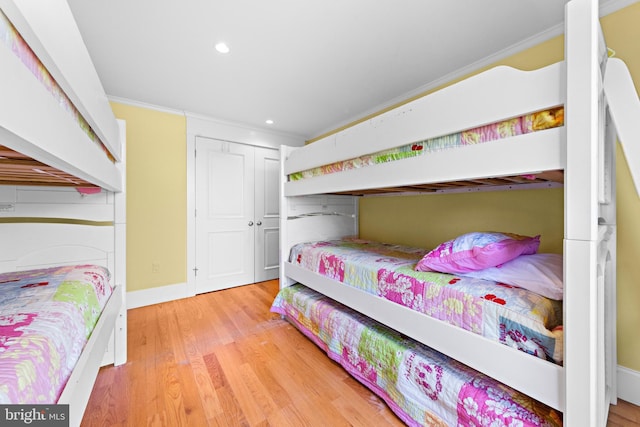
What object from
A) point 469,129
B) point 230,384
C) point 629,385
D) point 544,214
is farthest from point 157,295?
point 629,385

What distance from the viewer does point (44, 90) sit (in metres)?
0.61

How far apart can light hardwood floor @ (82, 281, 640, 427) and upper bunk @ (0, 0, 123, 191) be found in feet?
3.91

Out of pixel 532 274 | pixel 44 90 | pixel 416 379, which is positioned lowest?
pixel 416 379

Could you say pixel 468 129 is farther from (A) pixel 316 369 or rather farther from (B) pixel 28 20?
(A) pixel 316 369

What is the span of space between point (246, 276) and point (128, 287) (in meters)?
1.25

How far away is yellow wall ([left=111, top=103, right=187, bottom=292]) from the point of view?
262cm

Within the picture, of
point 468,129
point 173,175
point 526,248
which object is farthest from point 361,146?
point 173,175

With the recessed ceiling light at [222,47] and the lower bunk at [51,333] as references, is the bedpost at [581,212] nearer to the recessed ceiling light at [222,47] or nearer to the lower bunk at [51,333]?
the lower bunk at [51,333]

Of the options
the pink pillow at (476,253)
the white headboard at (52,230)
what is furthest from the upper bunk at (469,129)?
the white headboard at (52,230)

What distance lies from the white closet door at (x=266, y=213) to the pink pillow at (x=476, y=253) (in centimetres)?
257

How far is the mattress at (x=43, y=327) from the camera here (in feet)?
1.94

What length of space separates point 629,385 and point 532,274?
107cm

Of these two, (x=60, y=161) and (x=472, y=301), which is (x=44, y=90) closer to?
(x=60, y=161)

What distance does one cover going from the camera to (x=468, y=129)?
1.03 m
